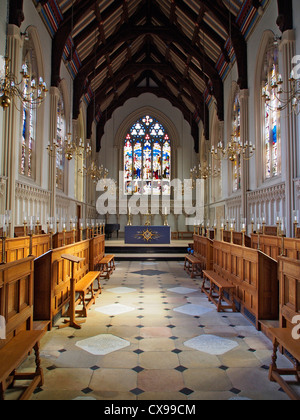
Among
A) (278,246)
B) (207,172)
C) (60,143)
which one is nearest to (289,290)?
(278,246)

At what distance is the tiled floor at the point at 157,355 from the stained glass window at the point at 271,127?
5.56m

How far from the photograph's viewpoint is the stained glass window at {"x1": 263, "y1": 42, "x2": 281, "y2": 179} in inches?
362

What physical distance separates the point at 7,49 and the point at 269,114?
24.3 ft

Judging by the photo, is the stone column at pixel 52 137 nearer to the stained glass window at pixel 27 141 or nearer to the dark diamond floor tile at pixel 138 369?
the stained glass window at pixel 27 141

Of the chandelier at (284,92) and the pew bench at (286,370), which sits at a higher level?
the chandelier at (284,92)

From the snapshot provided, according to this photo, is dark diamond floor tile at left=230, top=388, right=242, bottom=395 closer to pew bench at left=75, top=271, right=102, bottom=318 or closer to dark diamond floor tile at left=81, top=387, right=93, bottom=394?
dark diamond floor tile at left=81, top=387, right=93, bottom=394

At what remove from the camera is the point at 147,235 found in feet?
46.6

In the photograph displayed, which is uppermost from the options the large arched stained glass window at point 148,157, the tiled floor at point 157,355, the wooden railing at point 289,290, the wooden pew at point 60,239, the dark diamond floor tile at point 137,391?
the large arched stained glass window at point 148,157

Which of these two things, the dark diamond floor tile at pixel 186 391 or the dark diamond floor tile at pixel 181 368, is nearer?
the dark diamond floor tile at pixel 186 391

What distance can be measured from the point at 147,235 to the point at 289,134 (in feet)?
26.3

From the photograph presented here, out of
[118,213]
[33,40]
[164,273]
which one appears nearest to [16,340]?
[164,273]

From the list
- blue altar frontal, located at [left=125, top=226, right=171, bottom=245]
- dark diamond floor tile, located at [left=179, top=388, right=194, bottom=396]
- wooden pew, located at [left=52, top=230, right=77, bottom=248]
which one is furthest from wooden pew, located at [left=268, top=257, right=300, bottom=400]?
blue altar frontal, located at [left=125, top=226, right=171, bottom=245]

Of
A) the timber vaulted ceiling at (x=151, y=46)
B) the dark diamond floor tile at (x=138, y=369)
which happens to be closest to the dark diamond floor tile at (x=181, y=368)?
the dark diamond floor tile at (x=138, y=369)

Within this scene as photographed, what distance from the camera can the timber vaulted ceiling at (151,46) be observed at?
419 inches
